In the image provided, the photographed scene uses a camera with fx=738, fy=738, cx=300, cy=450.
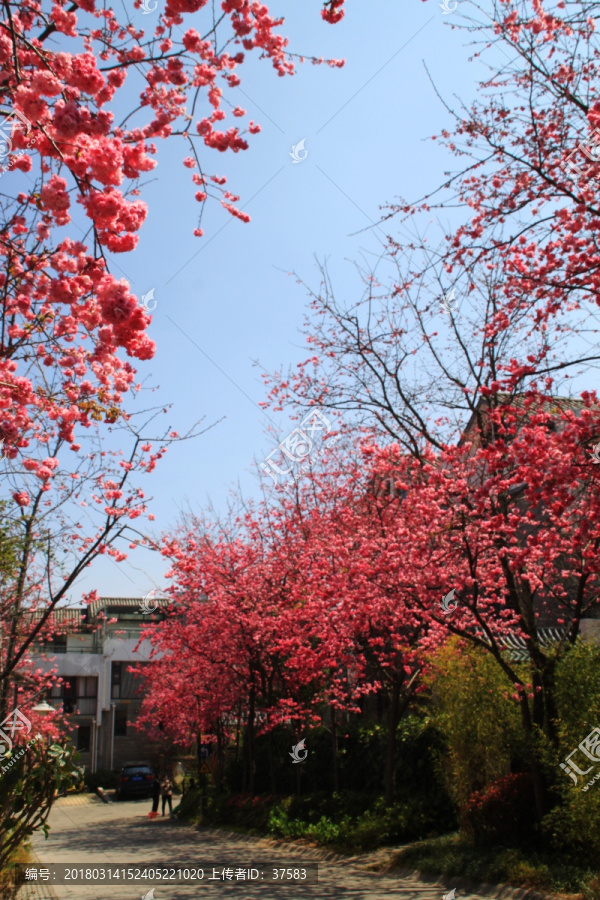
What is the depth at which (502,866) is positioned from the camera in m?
8.55

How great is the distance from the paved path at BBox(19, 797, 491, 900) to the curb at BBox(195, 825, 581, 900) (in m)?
0.08

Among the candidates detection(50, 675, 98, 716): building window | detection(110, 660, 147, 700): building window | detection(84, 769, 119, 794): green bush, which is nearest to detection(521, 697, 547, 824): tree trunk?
detection(84, 769, 119, 794): green bush

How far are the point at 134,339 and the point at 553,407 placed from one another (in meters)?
Answer: 4.97

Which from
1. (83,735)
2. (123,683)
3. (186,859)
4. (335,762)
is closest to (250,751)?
(335,762)

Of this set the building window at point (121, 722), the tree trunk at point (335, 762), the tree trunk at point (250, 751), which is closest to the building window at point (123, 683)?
the building window at point (121, 722)

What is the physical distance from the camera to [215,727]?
23.5m

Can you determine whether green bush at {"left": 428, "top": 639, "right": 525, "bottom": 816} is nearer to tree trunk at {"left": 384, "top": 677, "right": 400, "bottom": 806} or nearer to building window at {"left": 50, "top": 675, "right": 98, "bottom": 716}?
tree trunk at {"left": 384, "top": 677, "right": 400, "bottom": 806}

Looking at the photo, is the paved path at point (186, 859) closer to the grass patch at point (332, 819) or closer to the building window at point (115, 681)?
the grass patch at point (332, 819)

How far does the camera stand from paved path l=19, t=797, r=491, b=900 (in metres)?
9.24

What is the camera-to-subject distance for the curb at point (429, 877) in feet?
25.5

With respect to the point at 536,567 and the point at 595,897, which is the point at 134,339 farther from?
the point at 536,567

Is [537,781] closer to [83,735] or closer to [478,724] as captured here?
[478,724]

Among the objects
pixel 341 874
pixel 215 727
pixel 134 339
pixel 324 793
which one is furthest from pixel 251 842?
pixel 134 339

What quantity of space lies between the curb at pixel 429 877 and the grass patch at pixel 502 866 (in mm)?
72
